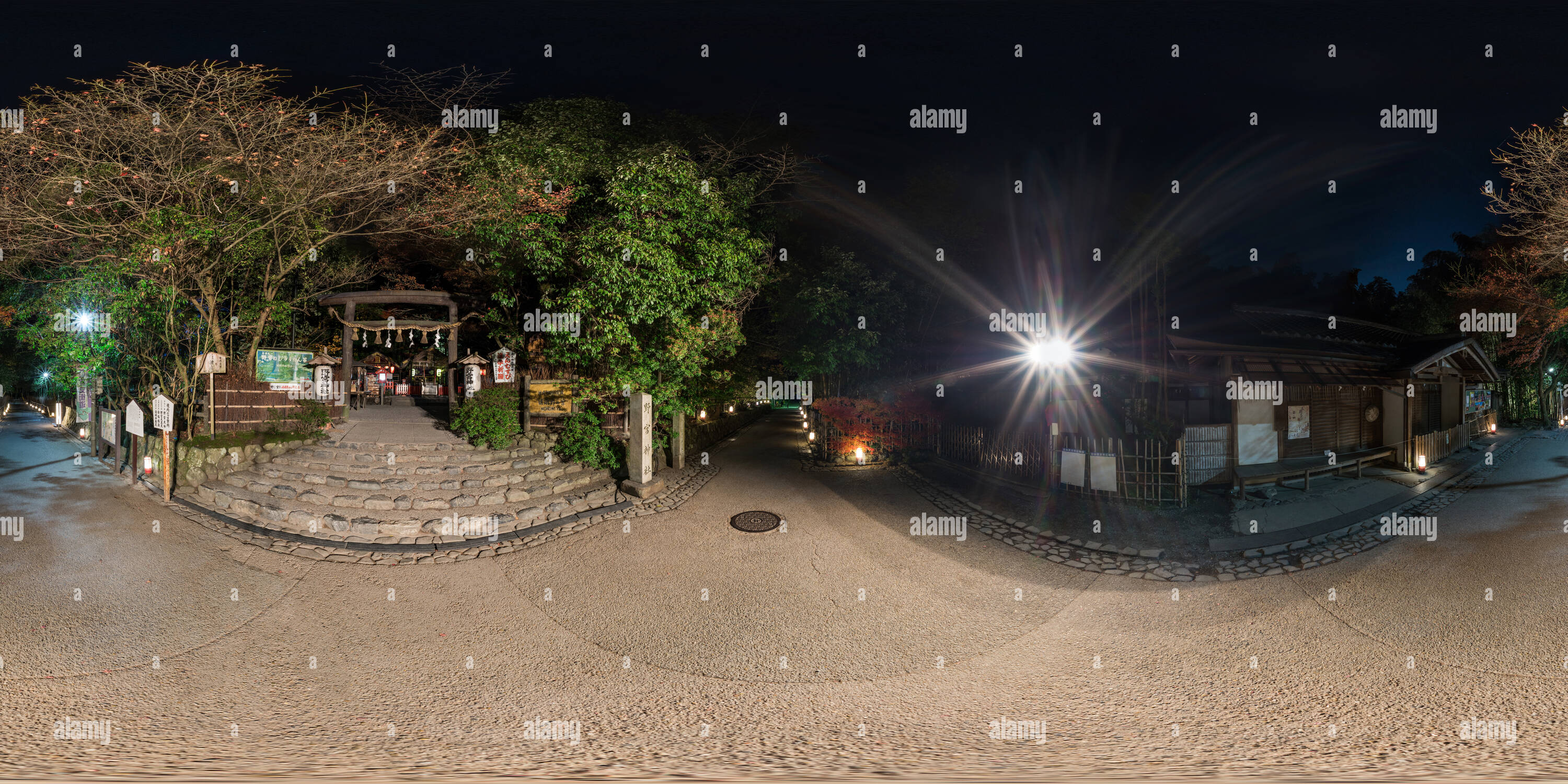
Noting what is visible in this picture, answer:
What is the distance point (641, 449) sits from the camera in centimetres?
1041

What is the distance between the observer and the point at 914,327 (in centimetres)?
1494

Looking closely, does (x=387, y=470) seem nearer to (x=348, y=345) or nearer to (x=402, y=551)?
(x=402, y=551)

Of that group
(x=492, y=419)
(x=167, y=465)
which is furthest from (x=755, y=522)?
(x=167, y=465)

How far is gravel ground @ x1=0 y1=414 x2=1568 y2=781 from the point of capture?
3900 millimetres

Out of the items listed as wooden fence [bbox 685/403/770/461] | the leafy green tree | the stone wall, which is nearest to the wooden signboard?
the leafy green tree

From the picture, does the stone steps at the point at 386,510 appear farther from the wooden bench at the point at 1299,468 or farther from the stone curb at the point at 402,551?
the wooden bench at the point at 1299,468

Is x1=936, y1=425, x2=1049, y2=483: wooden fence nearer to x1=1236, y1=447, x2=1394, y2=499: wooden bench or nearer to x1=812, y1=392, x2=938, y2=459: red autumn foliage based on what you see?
x1=812, y1=392, x2=938, y2=459: red autumn foliage

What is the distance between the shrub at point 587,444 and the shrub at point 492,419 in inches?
37.2

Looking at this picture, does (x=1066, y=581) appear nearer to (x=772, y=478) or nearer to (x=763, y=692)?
(x=763, y=692)

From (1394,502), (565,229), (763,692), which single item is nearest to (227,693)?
(763,692)

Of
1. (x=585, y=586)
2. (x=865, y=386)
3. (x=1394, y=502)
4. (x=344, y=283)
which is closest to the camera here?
(x=585, y=586)

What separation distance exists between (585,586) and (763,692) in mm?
2950

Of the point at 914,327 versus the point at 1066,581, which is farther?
the point at 914,327

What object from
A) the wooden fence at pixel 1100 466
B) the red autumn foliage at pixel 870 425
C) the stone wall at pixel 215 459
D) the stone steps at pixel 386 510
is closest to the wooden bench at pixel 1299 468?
the wooden fence at pixel 1100 466
